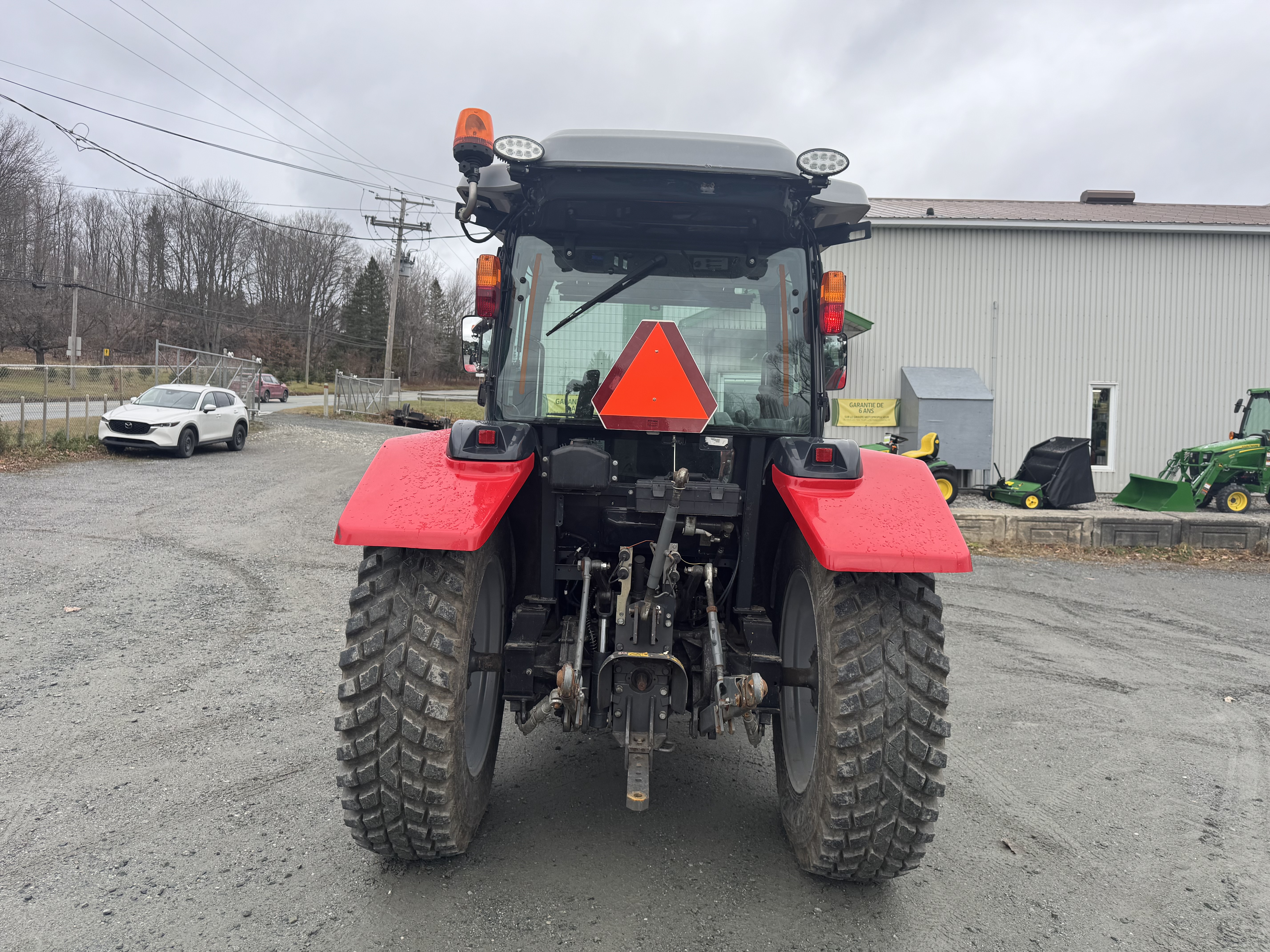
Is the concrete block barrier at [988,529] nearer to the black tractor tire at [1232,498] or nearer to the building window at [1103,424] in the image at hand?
the black tractor tire at [1232,498]

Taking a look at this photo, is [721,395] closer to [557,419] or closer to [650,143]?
[557,419]

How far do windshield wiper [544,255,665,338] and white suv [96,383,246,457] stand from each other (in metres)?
16.9

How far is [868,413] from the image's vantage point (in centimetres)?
1658

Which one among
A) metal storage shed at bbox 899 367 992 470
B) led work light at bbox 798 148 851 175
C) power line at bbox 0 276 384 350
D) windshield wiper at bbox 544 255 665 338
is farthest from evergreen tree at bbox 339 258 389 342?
led work light at bbox 798 148 851 175

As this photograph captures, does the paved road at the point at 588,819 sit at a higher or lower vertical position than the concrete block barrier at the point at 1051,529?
lower

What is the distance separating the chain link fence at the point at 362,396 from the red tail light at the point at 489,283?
31.7 meters

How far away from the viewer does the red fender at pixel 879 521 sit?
2.52 meters

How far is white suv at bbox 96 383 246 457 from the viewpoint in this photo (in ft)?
55.6

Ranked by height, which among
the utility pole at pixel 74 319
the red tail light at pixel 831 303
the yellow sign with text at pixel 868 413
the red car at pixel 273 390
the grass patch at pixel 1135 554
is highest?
the utility pole at pixel 74 319

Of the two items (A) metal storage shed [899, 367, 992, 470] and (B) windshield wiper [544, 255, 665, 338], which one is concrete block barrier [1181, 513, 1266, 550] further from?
(B) windshield wiper [544, 255, 665, 338]

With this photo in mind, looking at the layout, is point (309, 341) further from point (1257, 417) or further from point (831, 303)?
point (831, 303)

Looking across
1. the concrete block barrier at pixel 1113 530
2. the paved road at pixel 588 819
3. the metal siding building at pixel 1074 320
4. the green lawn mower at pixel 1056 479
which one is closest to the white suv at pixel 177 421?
the paved road at pixel 588 819

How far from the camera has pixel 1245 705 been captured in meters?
5.12

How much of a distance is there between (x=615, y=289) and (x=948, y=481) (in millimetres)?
13145
